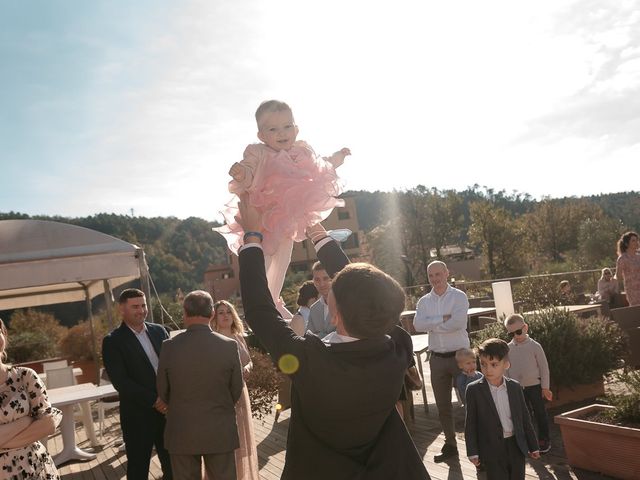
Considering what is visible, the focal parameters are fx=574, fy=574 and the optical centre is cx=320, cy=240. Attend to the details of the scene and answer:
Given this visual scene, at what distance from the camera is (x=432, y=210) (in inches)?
1324

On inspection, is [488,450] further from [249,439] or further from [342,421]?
[342,421]

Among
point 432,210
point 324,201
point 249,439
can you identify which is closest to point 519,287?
point 249,439

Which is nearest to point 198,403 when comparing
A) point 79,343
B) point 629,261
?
point 629,261

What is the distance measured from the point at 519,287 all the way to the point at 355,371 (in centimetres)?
1423

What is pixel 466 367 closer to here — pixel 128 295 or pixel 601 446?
pixel 601 446

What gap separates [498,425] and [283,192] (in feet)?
7.57

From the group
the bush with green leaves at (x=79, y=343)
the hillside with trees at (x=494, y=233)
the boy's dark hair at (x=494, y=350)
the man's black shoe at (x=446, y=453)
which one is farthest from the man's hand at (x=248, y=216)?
the hillside with trees at (x=494, y=233)

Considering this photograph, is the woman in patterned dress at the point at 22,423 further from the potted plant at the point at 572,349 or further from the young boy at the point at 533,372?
the potted plant at the point at 572,349

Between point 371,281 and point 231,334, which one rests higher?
point 371,281

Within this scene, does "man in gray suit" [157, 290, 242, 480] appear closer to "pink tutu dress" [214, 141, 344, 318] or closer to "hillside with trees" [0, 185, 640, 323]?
"pink tutu dress" [214, 141, 344, 318]

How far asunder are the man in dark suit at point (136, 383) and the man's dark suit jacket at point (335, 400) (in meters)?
2.63

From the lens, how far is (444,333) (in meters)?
4.77

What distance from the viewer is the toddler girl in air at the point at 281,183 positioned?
5.49 feet

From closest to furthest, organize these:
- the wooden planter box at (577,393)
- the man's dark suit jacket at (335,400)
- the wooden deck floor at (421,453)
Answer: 1. the man's dark suit jacket at (335,400)
2. the wooden deck floor at (421,453)
3. the wooden planter box at (577,393)
